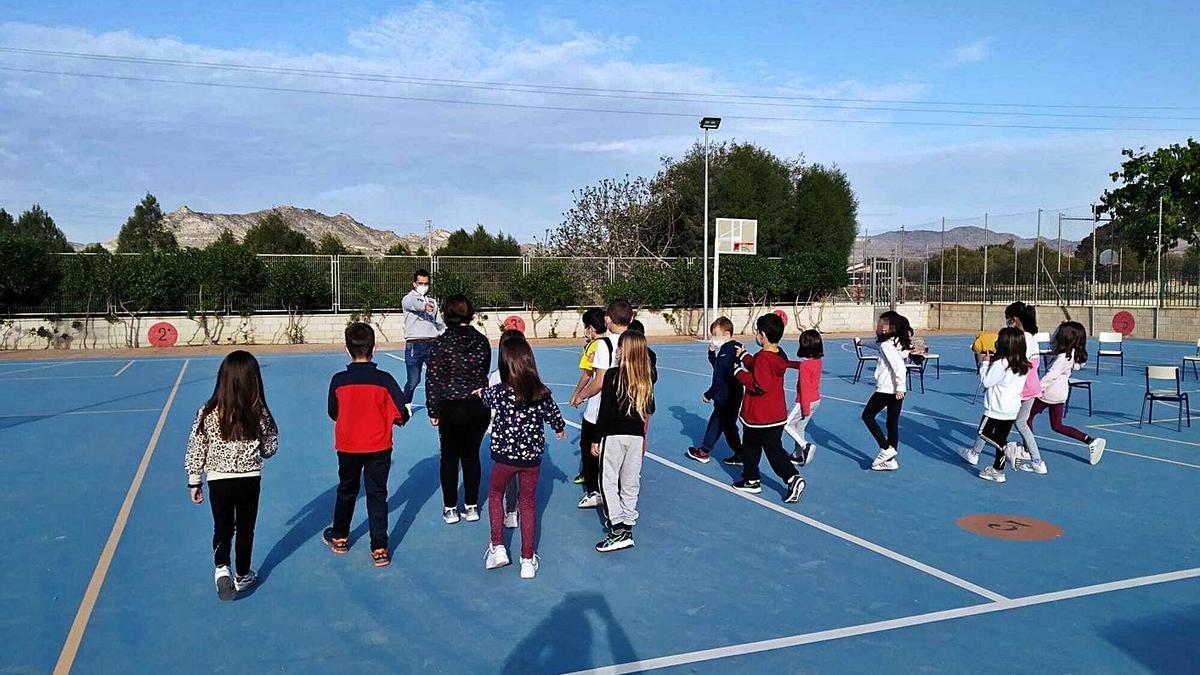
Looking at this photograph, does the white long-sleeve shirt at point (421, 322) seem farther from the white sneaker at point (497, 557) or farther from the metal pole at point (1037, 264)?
the metal pole at point (1037, 264)

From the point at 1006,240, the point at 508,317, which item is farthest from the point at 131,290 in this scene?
the point at 1006,240

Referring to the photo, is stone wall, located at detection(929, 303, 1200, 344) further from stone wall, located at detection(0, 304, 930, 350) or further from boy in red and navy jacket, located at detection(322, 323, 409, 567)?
boy in red and navy jacket, located at detection(322, 323, 409, 567)

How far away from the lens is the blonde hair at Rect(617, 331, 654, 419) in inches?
256

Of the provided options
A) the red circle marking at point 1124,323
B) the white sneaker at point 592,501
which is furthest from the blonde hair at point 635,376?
the red circle marking at point 1124,323

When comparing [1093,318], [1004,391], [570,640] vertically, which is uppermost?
[1093,318]

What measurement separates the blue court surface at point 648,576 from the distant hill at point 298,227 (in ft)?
303

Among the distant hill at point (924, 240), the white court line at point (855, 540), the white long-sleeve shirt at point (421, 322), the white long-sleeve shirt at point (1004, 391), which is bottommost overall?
the white court line at point (855, 540)

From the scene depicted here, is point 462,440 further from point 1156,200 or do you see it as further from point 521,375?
point 1156,200

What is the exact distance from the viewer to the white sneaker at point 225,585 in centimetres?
560

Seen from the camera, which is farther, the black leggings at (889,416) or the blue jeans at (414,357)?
the blue jeans at (414,357)

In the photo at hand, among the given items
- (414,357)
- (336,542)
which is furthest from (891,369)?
(414,357)

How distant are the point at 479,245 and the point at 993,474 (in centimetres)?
5595

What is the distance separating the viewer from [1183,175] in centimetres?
3744

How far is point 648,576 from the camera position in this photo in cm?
615
